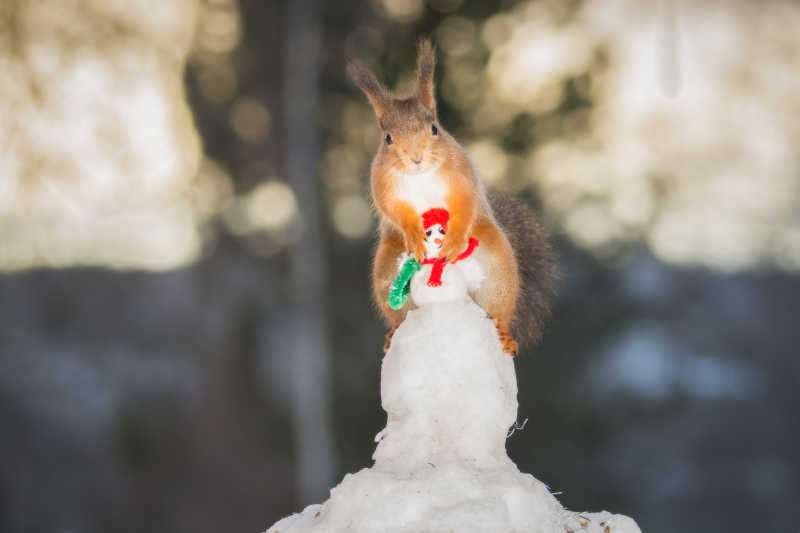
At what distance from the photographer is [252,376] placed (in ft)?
8.99

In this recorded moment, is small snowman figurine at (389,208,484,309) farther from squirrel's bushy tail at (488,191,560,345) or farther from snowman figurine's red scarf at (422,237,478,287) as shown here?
squirrel's bushy tail at (488,191,560,345)

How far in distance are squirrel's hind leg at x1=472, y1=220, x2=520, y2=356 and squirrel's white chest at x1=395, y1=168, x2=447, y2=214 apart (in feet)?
0.27

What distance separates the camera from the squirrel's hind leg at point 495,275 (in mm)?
1014

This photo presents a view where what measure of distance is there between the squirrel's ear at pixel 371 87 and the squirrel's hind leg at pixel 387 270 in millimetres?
184

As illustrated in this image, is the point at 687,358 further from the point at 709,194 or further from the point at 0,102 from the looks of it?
the point at 0,102

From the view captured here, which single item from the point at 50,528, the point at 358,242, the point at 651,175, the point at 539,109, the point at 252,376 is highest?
the point at 539,109

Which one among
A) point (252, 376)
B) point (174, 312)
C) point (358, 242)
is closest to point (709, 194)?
point (358, 242)

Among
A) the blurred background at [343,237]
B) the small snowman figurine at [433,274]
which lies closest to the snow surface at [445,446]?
the small snowman figurine at [433,274]

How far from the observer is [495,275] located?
1.01 meters

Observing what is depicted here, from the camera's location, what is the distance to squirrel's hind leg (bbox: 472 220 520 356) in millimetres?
1014

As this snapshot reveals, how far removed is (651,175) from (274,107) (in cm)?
141

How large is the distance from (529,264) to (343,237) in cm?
149

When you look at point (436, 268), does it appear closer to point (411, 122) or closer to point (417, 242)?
point (417, 242)

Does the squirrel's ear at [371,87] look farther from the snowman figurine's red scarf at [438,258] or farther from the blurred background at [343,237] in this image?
the blurred background at [343,237]
